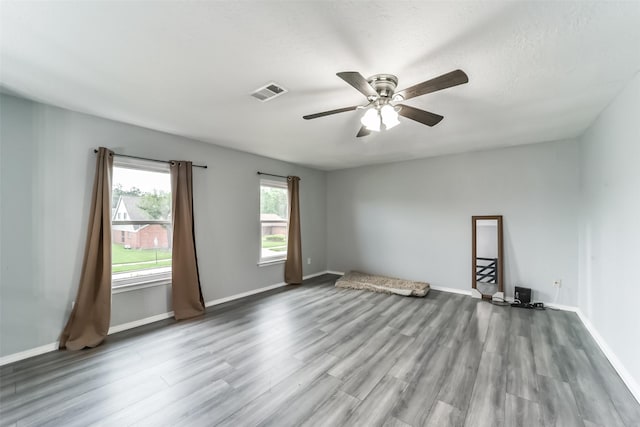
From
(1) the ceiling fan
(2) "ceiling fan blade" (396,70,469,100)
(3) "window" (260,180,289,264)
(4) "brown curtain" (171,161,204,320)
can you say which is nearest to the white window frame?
(3) "window" (260,180,289,264)

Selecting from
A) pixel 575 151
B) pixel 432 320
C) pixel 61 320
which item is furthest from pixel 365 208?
pixel 61 320

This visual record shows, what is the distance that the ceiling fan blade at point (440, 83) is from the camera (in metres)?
1.53

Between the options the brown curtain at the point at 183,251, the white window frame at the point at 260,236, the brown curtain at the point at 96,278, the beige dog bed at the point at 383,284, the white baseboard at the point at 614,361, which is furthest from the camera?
the white window frame at the point at 260,236

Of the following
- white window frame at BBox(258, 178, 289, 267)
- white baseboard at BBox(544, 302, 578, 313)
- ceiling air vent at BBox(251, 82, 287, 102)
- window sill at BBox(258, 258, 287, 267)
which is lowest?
white baseboard at BBox(544, 302, 578, 313)

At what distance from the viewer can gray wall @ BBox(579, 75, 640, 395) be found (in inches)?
80.2

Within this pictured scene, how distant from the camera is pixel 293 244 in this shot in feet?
16.8

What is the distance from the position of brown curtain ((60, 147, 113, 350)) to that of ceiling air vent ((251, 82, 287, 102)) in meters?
1.94

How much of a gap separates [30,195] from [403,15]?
3.63 metres

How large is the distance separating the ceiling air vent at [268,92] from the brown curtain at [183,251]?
176cm

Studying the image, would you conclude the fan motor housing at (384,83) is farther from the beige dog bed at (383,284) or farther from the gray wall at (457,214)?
the beige dog bed at (383,284)

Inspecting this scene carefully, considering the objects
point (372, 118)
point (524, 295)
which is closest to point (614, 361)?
point (524, 295)

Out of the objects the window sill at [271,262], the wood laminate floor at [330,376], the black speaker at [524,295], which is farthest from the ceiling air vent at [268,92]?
the black speaker at [524,295]

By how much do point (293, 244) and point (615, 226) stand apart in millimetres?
4344

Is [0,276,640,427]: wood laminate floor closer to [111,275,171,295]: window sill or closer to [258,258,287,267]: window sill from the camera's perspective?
[111,275,171,295]: window sill
